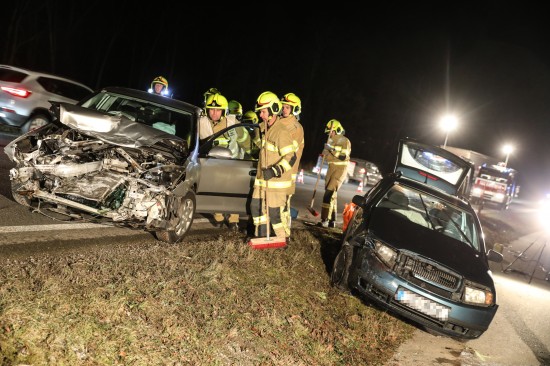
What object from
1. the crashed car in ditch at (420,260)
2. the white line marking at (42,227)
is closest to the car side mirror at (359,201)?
the crashed car in ditch at (420,260)

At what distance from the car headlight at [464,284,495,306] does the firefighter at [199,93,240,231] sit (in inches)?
153

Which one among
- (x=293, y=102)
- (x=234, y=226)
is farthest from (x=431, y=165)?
(x=234, y=226)

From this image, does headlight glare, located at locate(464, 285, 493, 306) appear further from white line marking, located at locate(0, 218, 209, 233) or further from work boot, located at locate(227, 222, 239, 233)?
white line marking, located at locate(0, 218, 209, 233)

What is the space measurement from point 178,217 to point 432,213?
3432 mm

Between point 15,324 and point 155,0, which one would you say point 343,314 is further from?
point 155,0

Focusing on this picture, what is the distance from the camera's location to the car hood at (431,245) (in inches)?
230

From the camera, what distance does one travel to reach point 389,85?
5000cm

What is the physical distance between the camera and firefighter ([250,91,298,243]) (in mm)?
6945

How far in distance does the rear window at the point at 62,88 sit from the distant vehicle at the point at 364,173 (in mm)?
14789

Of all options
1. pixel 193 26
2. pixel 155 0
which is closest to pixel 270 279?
pixel 155 0

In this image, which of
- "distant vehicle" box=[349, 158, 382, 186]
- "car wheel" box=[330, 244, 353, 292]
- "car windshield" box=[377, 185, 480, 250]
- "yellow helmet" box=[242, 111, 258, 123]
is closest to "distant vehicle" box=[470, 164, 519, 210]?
"distant vehicle" box=[349, 158, 382, 186]

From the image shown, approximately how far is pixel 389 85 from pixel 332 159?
1647 inches

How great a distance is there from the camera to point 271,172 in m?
6.82

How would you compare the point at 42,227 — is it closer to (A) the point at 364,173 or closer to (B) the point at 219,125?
(B) the point at 219,125
